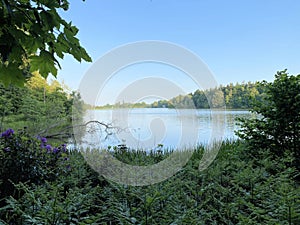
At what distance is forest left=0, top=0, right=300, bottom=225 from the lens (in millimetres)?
1010

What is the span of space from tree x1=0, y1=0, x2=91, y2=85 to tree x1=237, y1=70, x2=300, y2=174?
2.75 m

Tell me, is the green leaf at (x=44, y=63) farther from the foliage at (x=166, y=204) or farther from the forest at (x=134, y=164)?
the foliage at (x=166, y=204)

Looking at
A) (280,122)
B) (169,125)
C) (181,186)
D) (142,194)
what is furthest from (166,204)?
(280,122)

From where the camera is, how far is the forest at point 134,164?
1.01 metres

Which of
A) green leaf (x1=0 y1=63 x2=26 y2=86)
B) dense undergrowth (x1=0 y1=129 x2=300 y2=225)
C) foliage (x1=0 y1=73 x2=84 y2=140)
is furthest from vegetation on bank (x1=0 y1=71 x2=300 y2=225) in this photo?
foliage (x1=0 y1=73 x2=84 y2=140)

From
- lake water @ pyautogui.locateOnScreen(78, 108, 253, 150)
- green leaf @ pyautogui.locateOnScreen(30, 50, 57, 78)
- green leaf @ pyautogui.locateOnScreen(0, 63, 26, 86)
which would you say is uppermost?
green leaf @ pyautogui.locateOnScreen(30, 50, 57, 78)

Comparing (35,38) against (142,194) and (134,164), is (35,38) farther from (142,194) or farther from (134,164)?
(134,164)

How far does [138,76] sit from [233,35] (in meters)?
6.19

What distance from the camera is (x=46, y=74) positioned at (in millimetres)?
1122

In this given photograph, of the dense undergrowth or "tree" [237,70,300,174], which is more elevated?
"tree" [237,70,300,174]

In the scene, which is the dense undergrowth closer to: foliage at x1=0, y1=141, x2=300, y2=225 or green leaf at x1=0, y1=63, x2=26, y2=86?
foliage at x1=0, y1=141, x2=300, y2=225

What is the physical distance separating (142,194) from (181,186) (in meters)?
0.45

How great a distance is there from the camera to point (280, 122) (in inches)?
117

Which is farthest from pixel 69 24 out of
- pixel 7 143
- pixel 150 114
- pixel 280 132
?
pixel 280 132
